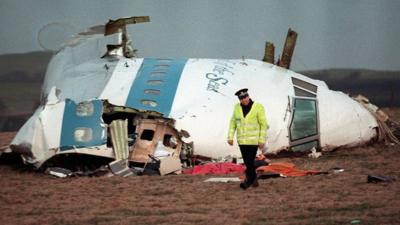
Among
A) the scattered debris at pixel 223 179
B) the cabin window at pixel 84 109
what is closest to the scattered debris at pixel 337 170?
the scattered debris at pixel 223 179

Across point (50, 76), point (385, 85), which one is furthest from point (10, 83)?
point (385, 85)

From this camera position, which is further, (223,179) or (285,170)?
(285,170)

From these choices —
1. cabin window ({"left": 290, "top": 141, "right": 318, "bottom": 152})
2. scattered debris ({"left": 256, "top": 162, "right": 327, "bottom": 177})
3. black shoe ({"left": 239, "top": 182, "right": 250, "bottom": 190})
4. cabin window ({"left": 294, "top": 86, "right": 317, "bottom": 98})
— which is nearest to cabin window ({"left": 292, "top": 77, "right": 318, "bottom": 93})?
cabin window ({"left": 294, "top": 86, "right": 317, "bottom": 98})

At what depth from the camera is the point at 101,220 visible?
1388 cm

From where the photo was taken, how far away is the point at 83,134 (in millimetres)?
19531

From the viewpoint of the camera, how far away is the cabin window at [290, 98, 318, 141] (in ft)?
69.6

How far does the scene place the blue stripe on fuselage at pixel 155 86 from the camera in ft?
66.2

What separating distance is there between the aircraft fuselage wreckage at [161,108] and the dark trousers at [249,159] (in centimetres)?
322

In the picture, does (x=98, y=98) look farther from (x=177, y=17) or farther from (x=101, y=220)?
(x=177, y=17)

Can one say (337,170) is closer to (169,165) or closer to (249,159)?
(169,165)

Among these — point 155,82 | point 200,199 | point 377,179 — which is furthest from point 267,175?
point 155,82

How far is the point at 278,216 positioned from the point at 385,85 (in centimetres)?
1868

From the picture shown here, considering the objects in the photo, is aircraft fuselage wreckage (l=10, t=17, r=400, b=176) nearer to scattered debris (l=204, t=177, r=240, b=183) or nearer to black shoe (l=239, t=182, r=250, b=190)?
scattered debris (l=204, t=177, r=240, b=183)

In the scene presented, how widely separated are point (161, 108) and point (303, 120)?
116 inches
